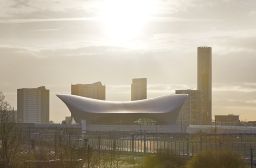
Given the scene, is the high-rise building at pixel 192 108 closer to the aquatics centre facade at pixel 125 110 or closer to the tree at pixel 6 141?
the aquatics centre facade at pixel 125 110

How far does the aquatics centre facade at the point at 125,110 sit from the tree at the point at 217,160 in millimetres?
81413

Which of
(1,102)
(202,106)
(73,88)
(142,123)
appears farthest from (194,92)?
(1,102)

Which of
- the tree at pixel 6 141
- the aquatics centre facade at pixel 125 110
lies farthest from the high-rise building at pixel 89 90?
the tree at pixel 6 141

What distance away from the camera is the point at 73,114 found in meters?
115

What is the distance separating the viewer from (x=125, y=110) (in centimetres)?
11456

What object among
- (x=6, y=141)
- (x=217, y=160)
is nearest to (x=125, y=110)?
(x=6, y=141)

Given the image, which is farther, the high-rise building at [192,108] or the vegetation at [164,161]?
the high-rise building at [192,108]

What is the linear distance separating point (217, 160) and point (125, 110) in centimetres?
8506

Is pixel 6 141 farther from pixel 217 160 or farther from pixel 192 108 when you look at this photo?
pixel 192 108

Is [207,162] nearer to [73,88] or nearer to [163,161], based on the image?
[163,161]

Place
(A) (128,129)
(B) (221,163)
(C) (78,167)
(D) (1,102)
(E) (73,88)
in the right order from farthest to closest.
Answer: (E) (73,88) → (A) (128,129) → (D) (1,102) → (C) (78,167) → (B) (221,163)

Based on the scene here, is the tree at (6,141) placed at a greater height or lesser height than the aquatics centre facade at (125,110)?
lesser

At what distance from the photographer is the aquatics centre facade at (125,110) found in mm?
112062

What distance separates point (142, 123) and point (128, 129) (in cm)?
661
